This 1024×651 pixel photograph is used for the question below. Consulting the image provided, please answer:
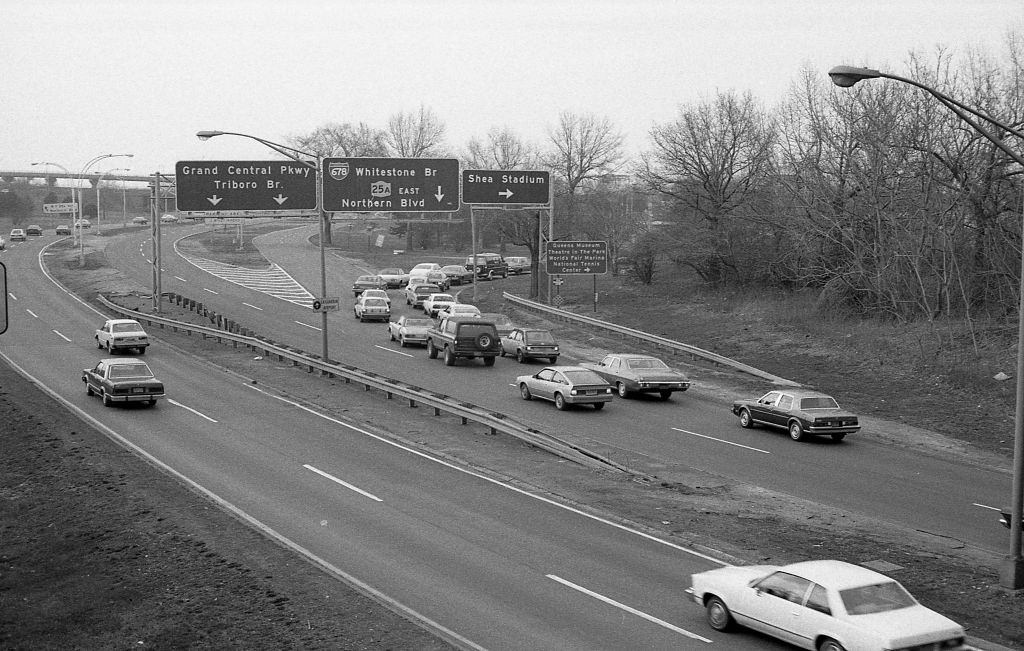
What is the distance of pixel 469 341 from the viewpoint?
124 ft

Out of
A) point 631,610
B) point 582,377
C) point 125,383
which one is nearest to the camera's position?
point 631,610

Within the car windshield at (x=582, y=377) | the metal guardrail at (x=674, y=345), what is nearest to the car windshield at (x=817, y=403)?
the car windshield at (x=582, y=377)

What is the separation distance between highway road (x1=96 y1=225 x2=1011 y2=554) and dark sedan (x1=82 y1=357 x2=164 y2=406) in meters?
9.41

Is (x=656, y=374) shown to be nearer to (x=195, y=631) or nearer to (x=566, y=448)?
(x=566, y=448)

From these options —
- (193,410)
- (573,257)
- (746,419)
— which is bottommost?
(193,410)

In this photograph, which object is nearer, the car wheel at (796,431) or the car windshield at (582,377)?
the car wheel at (796,431)

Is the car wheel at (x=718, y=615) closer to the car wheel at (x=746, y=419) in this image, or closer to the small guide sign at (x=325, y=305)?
the car wheel at (x=746, y=419)

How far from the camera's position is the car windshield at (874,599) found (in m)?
10.5

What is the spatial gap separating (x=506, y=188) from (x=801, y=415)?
2891cm

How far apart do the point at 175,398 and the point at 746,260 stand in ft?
115

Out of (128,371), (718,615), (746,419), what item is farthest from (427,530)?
(128,371)

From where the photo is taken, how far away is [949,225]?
38906mm

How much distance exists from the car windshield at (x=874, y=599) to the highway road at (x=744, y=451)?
7103 mm

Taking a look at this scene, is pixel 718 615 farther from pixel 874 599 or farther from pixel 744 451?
pixel 744 451
